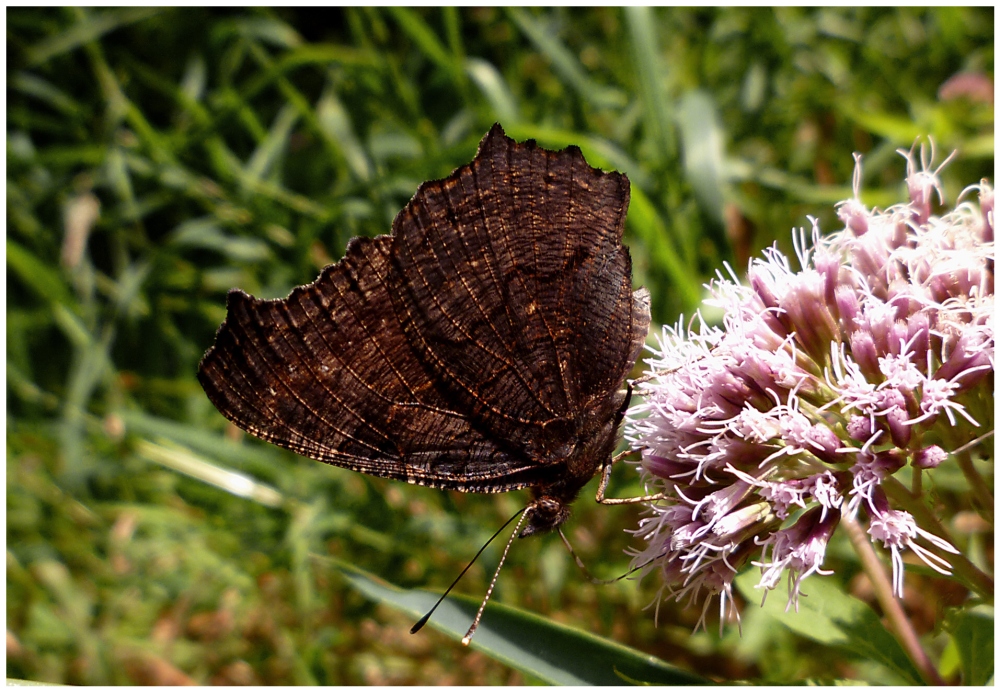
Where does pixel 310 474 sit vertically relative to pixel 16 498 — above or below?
above

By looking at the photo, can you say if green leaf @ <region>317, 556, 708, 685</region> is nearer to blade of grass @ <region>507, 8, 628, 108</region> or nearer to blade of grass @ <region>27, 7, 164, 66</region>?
blade of grass @ <region>507, 8, 628, 108</region>

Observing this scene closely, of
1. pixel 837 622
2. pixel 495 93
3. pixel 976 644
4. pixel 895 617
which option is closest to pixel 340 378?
pixel 837 622

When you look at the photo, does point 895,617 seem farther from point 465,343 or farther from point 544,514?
point 465,343

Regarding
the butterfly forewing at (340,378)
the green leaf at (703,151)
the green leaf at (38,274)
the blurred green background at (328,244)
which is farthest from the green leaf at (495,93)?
the green leaf at (38,274)

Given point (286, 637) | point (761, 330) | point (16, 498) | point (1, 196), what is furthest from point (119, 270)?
point (761, 330)

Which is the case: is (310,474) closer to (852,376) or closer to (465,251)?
(465,251)

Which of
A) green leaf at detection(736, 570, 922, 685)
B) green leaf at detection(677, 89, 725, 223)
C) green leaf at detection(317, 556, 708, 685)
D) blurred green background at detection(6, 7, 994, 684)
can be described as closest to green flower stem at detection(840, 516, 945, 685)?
green leaf at detection(736, 570, 922, 685)
